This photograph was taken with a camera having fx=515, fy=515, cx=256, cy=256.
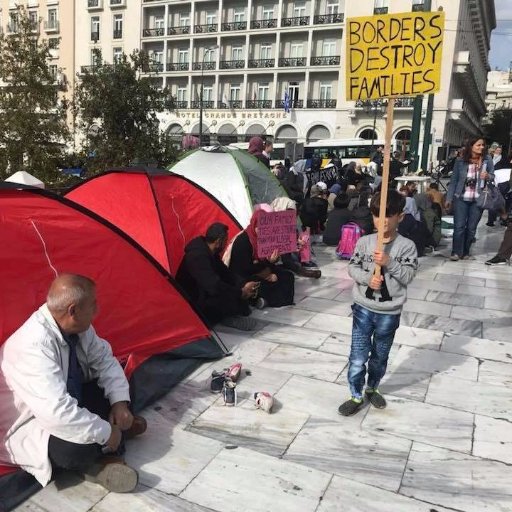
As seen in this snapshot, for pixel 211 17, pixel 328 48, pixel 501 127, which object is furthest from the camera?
→ pixel 501 127

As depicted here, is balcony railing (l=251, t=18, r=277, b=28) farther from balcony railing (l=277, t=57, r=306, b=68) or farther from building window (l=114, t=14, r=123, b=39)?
building window (l=114, t=14, r=123, b=39)

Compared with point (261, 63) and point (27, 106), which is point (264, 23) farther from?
point (27, 106)

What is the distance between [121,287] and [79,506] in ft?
5.22

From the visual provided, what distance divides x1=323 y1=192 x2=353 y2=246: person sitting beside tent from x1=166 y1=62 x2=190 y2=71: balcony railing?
38737mm

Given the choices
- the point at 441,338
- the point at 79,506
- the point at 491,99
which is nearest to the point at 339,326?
the point at 441,338

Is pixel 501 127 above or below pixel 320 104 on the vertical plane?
below

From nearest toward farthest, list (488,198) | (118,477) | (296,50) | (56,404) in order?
(56,404) → (118,477) → (488,198) → (296,50)

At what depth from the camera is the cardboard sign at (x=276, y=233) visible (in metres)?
5.60

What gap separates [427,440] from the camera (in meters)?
3.20

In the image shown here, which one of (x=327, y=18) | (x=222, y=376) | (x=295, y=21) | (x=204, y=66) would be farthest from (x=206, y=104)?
(x=222, y=376)

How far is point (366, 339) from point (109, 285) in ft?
6.04

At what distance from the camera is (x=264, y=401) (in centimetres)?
346

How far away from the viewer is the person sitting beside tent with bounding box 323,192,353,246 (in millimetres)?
8680

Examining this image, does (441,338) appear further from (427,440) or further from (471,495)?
(471,495)
